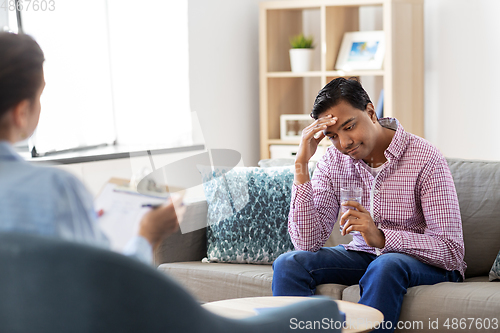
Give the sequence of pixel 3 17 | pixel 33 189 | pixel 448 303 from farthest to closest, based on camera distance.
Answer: pixel 3 17, pixel 448 303, pixel 33 189

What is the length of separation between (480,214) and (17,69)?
1.82m

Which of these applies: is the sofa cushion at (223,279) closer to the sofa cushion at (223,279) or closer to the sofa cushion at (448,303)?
the sofa cushion at (223,279)

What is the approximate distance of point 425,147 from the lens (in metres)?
1.91

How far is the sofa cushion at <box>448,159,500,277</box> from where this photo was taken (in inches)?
81.9

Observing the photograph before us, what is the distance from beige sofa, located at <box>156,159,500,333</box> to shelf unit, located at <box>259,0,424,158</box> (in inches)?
59.0

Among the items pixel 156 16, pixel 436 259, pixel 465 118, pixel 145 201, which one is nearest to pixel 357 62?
pixel 465 118

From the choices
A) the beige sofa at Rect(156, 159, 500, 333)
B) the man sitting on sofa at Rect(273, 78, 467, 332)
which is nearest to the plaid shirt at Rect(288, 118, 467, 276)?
the man sitting on sofa at Rect(273, 78, 467, 332)

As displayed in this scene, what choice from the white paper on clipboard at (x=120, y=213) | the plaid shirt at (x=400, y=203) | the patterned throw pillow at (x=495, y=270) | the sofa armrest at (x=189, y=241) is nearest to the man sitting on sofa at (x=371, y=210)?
the plaid shirt at (x=400, y=203)

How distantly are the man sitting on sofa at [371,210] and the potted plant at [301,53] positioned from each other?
1.93 metres

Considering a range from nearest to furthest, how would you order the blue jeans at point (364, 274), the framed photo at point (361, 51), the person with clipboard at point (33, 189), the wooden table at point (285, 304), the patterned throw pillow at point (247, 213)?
the person with clipboard at point (33, 189) → the wooden table at point (285, 304) → the blue jeans at point (364, 274) → the patterned throw pillow at point (247, 213) → the framed photo at point (361, 51)

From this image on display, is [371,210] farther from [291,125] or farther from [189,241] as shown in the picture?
[291,125]

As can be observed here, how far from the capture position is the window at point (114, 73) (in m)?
2.93

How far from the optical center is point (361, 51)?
379 cm

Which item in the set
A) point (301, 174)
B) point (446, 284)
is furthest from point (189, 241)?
point (446, 284)
